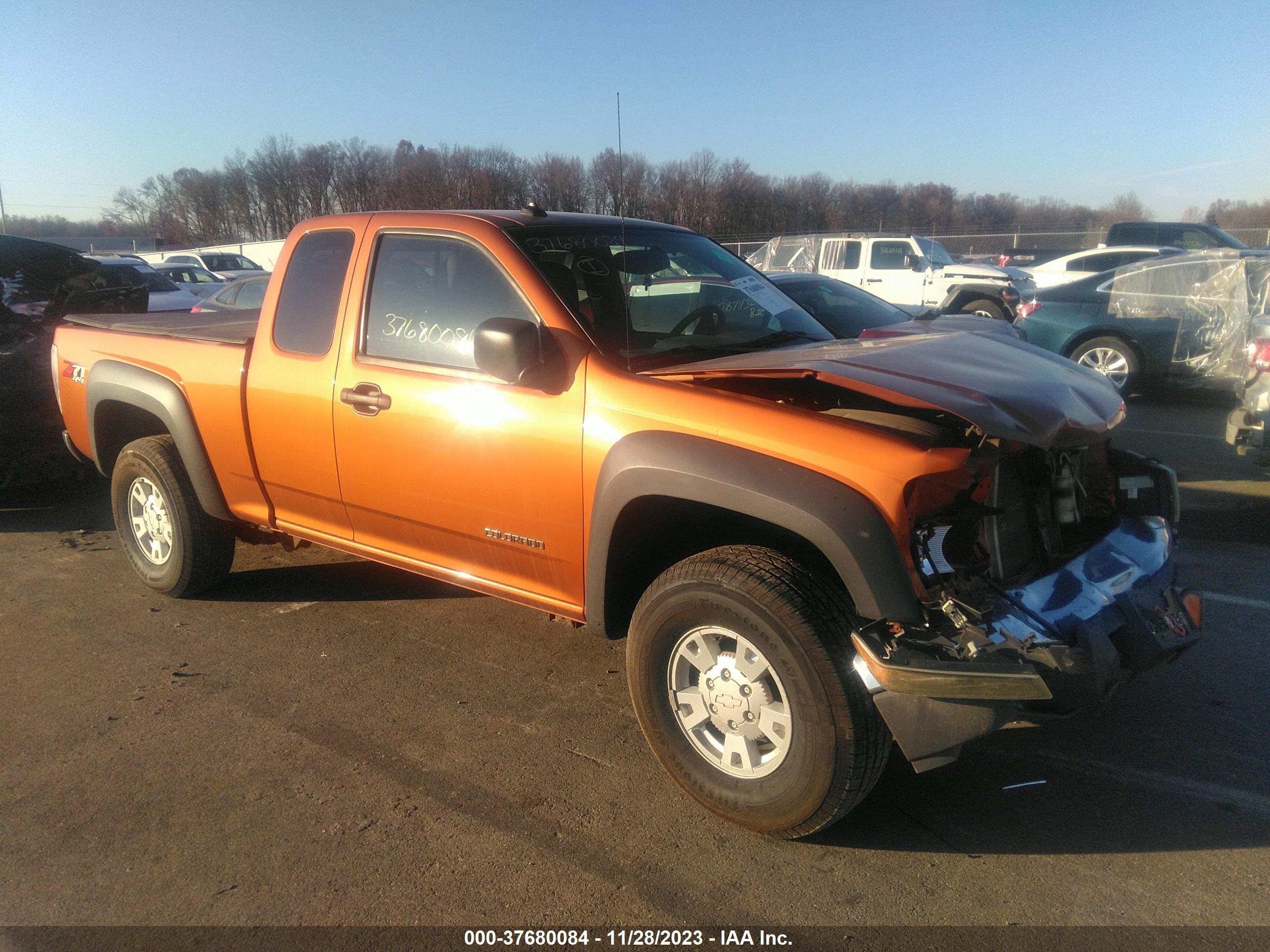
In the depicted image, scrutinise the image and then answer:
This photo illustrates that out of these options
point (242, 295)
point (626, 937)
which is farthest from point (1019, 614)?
point (242, 295)

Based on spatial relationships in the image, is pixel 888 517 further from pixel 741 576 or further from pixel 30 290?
pixel 30 290

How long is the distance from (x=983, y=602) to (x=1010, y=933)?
2.99ft

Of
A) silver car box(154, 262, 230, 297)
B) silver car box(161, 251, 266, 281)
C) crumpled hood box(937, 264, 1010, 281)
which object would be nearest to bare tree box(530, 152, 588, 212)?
crumpled hood box(937, 264, 1010, 281)

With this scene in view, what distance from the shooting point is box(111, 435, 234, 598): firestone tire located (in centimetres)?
485

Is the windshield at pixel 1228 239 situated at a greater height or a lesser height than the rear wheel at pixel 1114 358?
greater

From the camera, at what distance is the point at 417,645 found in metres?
4.47

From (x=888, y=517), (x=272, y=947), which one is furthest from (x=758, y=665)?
(x=272, y=947)

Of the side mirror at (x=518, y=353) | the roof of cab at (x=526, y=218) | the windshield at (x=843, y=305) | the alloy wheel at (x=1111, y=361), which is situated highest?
the roof of cab at (x=526, y=218)

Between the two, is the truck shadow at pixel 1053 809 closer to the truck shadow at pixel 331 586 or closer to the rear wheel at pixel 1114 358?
the truck shadow at pixel 331 586

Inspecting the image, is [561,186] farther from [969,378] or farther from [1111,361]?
[1111,361]

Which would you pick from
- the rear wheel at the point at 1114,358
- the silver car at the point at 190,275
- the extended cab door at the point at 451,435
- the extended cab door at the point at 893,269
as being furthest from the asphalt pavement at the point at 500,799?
the silver car at the point at 190,275

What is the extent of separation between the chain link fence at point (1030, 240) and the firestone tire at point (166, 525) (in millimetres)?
24030

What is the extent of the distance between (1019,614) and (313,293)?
3304 mm

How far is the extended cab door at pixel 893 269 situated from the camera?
18.3 metres
